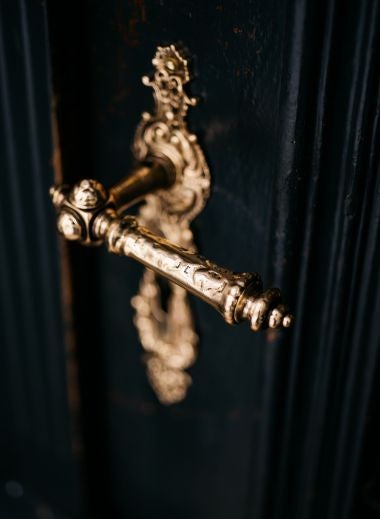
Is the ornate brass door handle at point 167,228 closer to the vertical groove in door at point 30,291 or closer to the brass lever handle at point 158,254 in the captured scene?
the brass lever handle at point 158,254

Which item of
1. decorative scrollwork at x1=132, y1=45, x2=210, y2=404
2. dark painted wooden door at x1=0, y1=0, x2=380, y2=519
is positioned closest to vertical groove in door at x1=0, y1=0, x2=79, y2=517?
dark painted wooden door at x1=0, y1=0, x2=380, y2=519

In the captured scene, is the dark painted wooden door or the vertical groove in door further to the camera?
the vertical groove in door

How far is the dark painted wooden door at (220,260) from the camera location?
465 millimetres

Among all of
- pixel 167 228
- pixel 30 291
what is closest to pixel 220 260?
pixel 167 228

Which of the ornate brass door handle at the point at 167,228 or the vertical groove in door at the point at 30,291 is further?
the vertical groove in door at the point at 30,291

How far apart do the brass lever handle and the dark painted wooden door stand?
0.09 meters

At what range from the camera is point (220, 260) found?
60 centimetres

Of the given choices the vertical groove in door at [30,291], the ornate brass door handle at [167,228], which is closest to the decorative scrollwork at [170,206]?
the ornate brass door handle at [167,228]

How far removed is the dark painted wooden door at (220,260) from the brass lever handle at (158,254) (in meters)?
0.09

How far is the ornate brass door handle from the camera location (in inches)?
17.1

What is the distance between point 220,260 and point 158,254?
15cm

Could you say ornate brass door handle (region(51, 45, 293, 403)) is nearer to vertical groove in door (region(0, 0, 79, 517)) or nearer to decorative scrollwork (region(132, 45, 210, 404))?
decorative scrollwork (region(132, 45, 210, 404))

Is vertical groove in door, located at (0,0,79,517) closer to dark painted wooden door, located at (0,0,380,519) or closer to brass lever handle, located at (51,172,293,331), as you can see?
dark painted wooden door, located at (0,0,380,519)

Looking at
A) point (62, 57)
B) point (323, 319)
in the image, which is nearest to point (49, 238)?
point (62, 57)
